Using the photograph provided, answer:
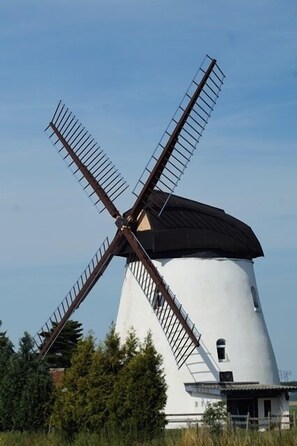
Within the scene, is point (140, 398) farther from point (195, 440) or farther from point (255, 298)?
point (255, 298)

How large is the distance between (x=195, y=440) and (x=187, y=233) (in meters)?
14.0

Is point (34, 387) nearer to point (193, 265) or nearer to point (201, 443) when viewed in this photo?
point (193, 265)

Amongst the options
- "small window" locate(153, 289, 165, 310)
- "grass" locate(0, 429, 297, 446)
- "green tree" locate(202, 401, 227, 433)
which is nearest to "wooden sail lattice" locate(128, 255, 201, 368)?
"small window" locate(153, 289, 165, 310)

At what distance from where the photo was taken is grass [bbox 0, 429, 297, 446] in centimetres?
1936

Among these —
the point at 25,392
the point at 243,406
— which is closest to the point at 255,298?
the point at 243,406

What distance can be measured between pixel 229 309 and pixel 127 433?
10.9 meters

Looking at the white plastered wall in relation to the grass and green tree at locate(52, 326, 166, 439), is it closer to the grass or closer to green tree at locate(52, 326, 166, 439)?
green tree at locate(52, 326, 166, 439)

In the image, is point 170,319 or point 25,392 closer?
point 25,392

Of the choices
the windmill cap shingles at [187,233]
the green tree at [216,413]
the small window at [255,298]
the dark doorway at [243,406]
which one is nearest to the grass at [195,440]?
the green tree at [216,413]

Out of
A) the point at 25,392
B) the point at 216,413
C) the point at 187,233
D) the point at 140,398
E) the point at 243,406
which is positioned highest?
the point at 187,233

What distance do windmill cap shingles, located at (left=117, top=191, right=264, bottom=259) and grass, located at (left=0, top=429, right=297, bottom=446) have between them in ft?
31.3

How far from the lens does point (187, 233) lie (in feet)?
111

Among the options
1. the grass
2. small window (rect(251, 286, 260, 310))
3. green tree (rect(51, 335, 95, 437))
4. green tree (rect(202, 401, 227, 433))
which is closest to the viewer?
the grass

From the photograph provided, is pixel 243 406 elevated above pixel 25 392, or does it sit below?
above
